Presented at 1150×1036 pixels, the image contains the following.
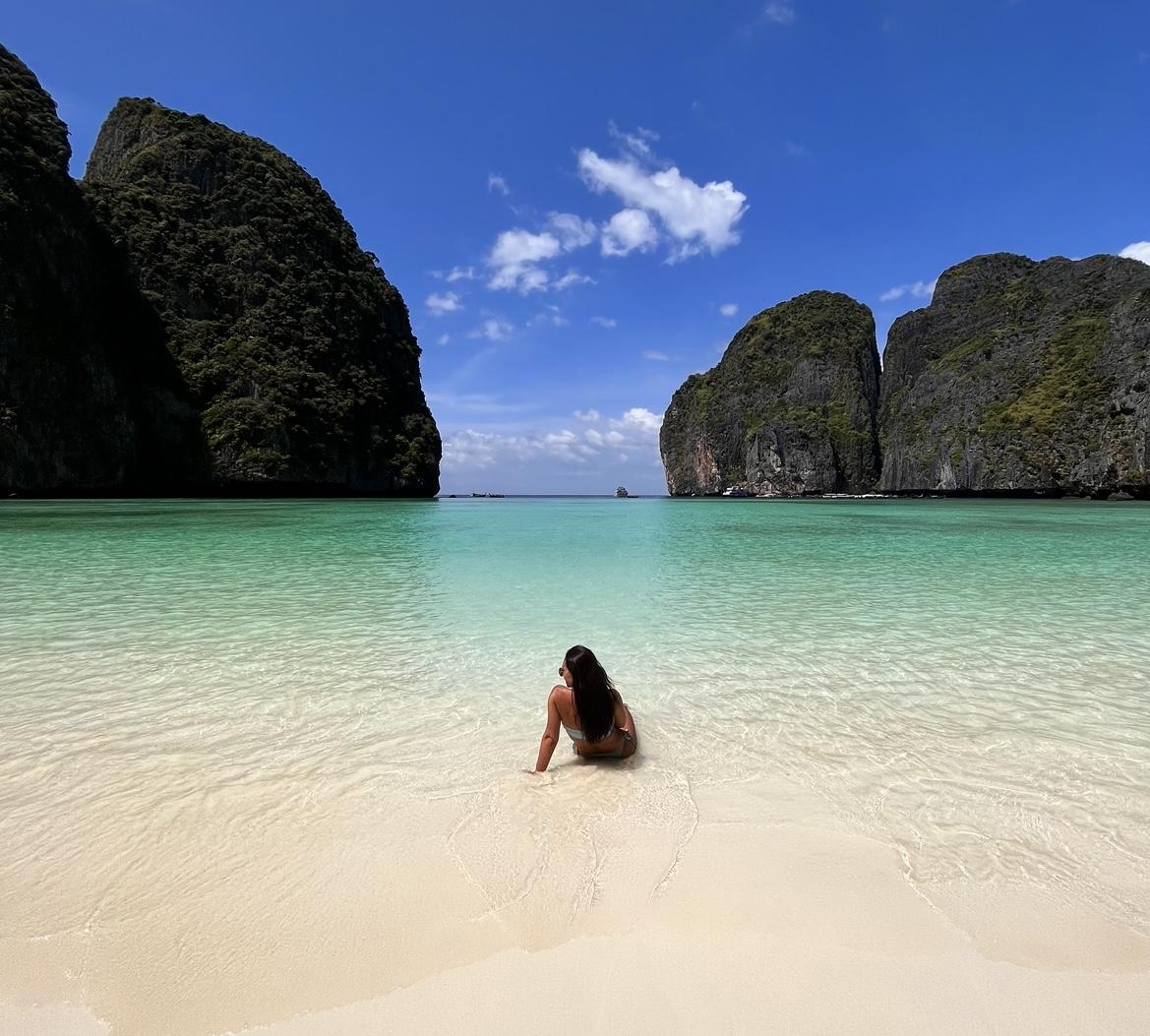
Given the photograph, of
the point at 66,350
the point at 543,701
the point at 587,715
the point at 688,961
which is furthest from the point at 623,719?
the point at 66,350

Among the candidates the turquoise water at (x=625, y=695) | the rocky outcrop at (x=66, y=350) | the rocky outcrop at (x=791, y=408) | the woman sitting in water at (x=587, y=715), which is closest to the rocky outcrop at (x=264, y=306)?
the rocky outcrop at (x=66, y=350)

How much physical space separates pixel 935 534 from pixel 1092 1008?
70.6 feet

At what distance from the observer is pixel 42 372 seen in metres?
43.7

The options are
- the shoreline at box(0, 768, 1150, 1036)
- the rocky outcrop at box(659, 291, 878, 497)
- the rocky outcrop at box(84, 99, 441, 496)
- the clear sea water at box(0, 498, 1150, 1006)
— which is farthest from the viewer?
the rocky outcrop at box(659, 291, 878, 497)

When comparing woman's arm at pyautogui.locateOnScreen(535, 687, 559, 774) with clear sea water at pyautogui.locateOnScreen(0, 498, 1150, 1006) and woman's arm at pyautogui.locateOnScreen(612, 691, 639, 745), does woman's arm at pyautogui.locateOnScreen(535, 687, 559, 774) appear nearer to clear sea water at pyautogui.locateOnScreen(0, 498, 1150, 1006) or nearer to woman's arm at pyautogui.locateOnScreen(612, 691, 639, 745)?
clear sea water at pyautogui.locateOnScreen(0, 498, 1150, 1006)

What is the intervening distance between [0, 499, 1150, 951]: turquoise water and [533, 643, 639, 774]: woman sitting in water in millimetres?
181

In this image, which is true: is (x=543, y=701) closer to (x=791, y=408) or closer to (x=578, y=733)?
(x=578, y=733)

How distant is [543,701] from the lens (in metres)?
4.52

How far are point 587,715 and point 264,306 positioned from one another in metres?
71.4

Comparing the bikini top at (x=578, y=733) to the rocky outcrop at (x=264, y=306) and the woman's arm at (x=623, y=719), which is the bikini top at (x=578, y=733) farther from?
the rocky outcrop at (x=264, y=306)

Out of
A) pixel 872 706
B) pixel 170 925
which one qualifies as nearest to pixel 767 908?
pixel 170 925

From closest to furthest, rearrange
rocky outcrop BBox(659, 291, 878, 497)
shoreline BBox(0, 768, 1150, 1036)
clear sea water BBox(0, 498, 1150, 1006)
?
shoreline BBox(0, 768, 1150, 1036) → clear sea water BBox(0, 498, 1150, 1006) → rocky outcrop BBox(659, 291, 878, 497)

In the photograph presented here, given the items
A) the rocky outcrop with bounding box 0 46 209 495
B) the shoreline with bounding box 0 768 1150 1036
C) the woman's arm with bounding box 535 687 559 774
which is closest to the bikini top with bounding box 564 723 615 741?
the woman's arm with bounding box 535 687 559 774

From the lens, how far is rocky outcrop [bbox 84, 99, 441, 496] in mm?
57125
